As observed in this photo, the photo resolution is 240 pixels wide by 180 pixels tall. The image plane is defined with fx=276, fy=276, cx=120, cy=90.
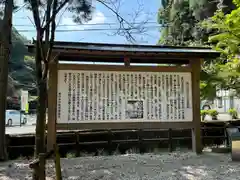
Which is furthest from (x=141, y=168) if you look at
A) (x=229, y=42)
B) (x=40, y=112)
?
(x=229, y=42)

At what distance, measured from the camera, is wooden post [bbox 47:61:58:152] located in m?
6.96

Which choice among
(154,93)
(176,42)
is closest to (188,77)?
(154,93)

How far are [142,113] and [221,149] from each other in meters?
2.57

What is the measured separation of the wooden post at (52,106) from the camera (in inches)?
274

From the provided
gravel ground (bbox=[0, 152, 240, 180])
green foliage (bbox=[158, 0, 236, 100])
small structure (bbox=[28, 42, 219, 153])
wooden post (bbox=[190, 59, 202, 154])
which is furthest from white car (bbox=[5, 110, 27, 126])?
wooden post (bbox=[190, 59, 202, 154])

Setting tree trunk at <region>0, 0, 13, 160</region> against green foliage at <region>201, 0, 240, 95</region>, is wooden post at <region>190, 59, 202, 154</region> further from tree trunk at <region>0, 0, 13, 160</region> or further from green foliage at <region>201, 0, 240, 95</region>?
tree trunk at <region>0, 0, 13, 160</region>

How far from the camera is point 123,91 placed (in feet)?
24.5

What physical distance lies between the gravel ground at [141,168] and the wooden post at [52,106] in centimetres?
60

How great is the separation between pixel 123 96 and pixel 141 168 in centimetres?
214

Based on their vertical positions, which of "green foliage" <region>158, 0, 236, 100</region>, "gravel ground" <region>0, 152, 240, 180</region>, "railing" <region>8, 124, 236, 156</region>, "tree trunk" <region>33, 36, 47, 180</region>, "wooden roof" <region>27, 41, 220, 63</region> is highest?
"green foliage" <region>158, 0, 236, 100</region>

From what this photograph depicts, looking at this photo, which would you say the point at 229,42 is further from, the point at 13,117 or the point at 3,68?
the point at 13,117

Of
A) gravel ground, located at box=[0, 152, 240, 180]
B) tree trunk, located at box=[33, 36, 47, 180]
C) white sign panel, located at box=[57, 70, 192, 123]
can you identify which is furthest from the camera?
white sign panel, located at box=[57, 70, 192, 123]

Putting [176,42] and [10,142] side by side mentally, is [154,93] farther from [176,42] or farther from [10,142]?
[176,42]

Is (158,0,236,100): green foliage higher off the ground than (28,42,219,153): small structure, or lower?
higher
